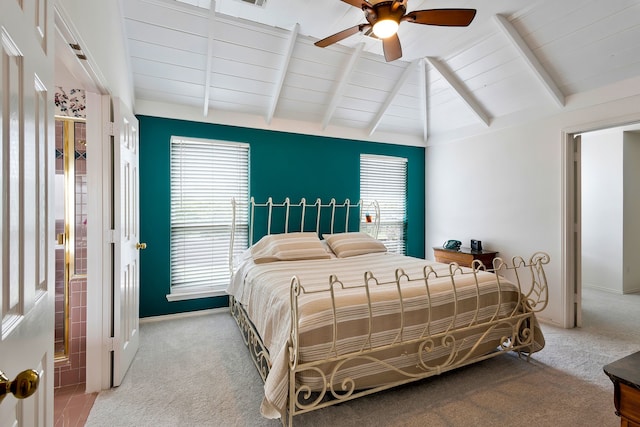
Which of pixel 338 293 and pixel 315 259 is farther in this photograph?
pixel 315 259

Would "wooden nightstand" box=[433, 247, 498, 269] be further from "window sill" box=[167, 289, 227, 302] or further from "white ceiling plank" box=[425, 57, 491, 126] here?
"window sill" box=[167, 289, 227, 302]

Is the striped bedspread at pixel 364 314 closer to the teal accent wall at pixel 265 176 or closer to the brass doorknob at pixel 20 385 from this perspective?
the brass doorknob at pixel 20 385

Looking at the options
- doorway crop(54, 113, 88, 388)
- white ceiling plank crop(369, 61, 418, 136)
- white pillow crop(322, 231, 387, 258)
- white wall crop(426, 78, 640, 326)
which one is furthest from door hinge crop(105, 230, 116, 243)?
white wall crop(426, 78, 640, 326)

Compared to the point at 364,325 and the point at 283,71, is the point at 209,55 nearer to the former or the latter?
the point at 283,71

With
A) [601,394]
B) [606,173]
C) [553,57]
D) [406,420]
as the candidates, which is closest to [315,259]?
[406,420]

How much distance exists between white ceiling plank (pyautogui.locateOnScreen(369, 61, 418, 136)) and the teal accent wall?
1.09ft

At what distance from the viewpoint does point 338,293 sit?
2.01 metres

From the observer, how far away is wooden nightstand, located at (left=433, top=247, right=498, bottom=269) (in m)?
3.89

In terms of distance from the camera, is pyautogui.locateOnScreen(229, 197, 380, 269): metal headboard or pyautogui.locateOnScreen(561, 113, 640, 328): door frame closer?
pyautogui.locateOnScreen(561, 113, 640, 328): door frame

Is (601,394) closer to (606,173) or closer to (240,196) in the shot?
(240,196)

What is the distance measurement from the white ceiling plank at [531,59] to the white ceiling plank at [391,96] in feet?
3.30

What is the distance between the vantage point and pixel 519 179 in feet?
12.5

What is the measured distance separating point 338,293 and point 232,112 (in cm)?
287

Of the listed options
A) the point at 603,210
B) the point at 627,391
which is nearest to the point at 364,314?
the point at 627,391
